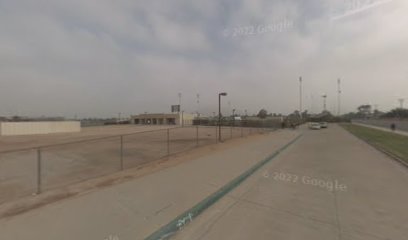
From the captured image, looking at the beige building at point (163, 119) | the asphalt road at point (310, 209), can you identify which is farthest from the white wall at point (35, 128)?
the asphalt road at point (310, 209)

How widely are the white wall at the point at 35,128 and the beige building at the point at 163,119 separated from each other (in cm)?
4815

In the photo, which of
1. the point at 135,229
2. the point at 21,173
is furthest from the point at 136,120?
the point at 135,229

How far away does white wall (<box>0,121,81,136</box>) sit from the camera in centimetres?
4838

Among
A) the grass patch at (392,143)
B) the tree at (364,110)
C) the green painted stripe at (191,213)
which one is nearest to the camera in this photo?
the green painted stripe at (191,213)

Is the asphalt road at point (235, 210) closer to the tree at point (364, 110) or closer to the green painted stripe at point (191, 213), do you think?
the green painted stripe at point (191, 213)

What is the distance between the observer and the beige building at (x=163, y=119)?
344ft

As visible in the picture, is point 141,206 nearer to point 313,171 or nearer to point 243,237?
point 243,237

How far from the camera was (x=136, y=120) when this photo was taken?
119125 mm

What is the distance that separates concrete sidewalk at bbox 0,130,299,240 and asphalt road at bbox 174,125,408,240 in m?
0.64

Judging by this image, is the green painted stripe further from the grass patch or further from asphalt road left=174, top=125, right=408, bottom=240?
the grass patch

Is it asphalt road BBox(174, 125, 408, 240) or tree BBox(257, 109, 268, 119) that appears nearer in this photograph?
asphalt road BBox(174, 125, 408, 240)

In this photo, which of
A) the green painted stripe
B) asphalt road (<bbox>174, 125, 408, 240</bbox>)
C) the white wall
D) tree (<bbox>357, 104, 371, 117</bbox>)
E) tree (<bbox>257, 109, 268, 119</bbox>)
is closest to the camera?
the green painted stripe

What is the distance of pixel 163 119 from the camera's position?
11100cm

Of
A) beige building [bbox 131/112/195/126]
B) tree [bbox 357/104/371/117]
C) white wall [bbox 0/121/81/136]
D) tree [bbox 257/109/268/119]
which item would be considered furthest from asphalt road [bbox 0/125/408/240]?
tree [bbox 357/104/371/117]
